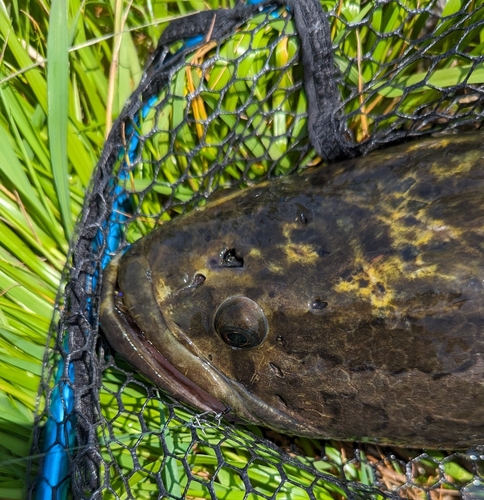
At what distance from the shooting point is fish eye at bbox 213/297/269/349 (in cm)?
218

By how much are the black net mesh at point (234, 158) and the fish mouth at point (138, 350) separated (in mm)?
211

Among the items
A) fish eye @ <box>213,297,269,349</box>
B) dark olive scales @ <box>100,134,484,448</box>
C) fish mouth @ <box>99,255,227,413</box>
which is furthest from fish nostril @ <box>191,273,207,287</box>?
fish mouth @ <box>99,255,227,413</box>

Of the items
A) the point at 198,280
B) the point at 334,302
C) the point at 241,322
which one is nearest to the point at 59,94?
A: the point at 198,280

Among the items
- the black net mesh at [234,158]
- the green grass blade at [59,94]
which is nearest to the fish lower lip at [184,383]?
the black net mesh at [234,158]

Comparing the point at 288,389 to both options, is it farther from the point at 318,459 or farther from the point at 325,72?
the point at 325,72

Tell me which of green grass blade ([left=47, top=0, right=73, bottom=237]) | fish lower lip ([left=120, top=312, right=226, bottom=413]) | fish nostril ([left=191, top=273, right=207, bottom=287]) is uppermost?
green grass blade ([left=47, top=0, right=73, bottom=237])

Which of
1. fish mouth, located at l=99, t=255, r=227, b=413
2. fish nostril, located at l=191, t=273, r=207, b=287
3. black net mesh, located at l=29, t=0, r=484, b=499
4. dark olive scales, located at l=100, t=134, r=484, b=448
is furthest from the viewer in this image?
black net mesh, located at l=29, t=0, r=484, b=499

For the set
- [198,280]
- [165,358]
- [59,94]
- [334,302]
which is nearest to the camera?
[334,302]

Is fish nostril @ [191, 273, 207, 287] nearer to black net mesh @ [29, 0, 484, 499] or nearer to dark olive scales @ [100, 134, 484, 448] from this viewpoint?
dark olive scales @ [100, 134, 484, 448]

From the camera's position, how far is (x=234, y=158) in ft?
9.93

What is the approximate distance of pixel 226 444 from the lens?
2.95m

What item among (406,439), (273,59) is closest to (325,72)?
(273,59)

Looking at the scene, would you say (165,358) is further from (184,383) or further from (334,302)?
(334,302)

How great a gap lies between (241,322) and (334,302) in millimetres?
389
